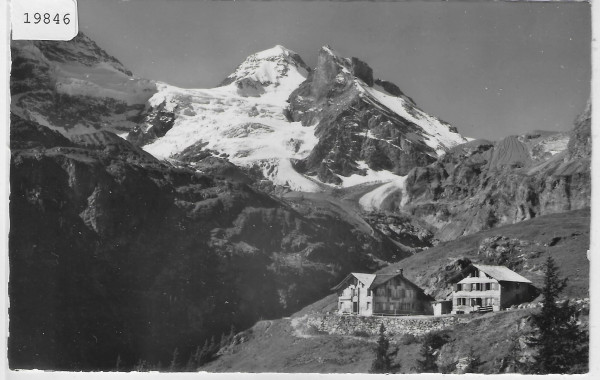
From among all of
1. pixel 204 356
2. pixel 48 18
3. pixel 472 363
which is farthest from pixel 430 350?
pixel 48 18

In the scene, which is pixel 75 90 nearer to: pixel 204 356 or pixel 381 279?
pixel 204 356

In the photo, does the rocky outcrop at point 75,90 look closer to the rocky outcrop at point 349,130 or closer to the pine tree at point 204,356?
the rocky outcrop at point 349,130

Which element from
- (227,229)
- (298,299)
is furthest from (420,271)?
(227,229)

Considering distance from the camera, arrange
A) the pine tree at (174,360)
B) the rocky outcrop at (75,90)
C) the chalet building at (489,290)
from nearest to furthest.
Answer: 1. the chalet building at (489,290)
2. the pine tree at (174,360)
3. the rocky outcrop at (75,90)

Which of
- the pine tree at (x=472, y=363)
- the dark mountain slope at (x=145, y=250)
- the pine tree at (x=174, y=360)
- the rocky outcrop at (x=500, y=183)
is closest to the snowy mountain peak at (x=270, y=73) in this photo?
the dark mountain slope at (x=145, y=250)

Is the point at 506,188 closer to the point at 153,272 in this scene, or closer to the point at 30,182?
the point at 153,272

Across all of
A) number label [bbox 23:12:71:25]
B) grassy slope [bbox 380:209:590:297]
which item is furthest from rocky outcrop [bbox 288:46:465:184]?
number label [bbox 23:12:71:25]

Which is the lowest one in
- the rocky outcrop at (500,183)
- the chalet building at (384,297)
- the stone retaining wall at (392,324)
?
the stone retaining wall at (392,324)
